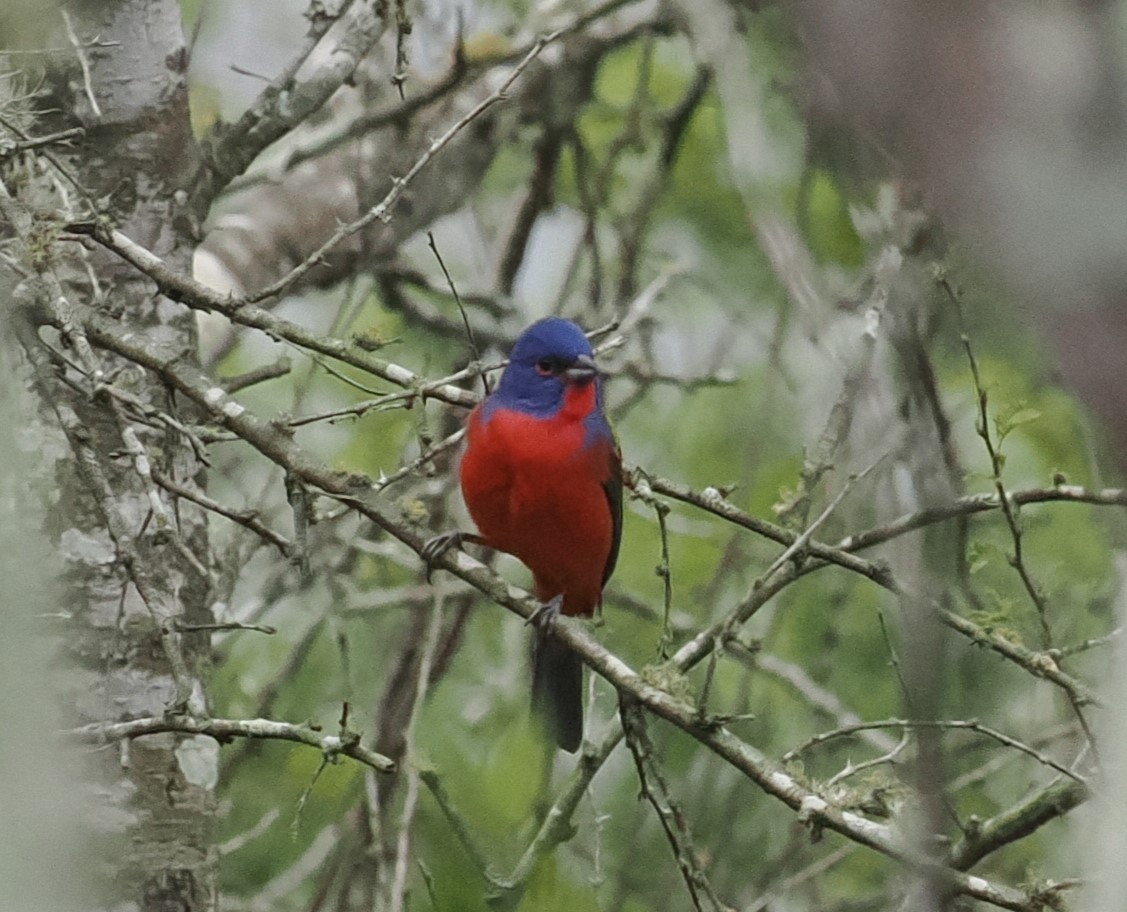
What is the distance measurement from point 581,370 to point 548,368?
0.10 meters

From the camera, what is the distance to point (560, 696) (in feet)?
14.6

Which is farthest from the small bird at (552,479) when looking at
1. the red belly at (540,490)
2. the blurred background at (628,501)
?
the blurred background at (628,501)

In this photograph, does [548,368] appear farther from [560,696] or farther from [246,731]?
[246,731]

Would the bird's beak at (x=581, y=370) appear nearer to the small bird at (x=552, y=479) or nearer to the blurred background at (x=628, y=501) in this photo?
the small bird at (x=552, y=479)

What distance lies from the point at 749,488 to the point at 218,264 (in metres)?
1.78

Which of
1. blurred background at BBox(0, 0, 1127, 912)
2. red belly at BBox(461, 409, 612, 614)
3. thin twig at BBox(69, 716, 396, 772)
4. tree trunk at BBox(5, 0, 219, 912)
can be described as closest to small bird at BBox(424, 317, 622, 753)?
red belly at BBox(461, 409, 612, 614)

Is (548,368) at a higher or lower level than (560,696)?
higher

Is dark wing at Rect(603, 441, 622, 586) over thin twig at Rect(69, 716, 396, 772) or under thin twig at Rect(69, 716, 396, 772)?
over

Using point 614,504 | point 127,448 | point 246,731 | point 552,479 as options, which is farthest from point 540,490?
point 246,731

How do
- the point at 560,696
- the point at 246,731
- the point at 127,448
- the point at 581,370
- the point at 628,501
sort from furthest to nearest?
the point at 628,501
the point at 560,696
the point at 581,370
the point at 127,448
the point at 246,731

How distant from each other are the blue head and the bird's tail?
2.14 feet

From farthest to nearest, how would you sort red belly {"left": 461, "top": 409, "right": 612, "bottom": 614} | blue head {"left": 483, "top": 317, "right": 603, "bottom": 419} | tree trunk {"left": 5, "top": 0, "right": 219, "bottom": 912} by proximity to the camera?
blue head {"left": 483, "top": 317, "right": 603, "bottom": 419} → red belly {"left": 461, "top": 409, "right": 612, "bottom": 614} → tree trunk {"left": 5, "top": 0, "right": 219, "bottom": 912}

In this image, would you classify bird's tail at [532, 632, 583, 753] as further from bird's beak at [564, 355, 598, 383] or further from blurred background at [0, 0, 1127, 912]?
bird's beak at [564, 355, 598, 383]

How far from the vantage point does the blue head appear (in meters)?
4.30
